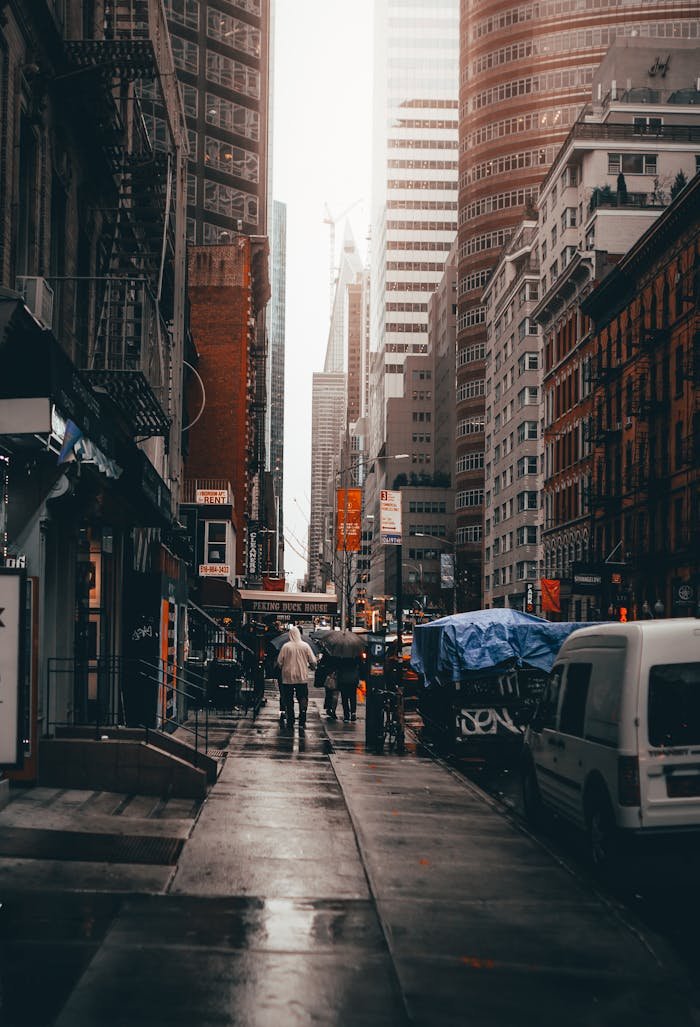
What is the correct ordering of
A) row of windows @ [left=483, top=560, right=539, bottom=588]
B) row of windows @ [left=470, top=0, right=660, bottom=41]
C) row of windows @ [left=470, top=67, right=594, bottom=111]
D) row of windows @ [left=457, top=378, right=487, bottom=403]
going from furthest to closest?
row of windows @ [left=457, top=378, right=487, bottom=403] < row of windows @ [left=470, top=67, right=594, bottom=111] < row of windows @ [left=470, top=0, right=660, bottom=41] < row of windows @ [left=483, top=560, right=539, bottom=588]

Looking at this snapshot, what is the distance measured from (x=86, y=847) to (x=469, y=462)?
4857 inches

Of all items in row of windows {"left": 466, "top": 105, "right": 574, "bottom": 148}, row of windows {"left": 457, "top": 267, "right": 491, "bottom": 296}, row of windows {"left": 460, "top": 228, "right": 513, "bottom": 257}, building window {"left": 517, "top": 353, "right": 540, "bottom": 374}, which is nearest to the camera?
building window {"left": 517, "top": 353, "right": 540, "bottom": 374}

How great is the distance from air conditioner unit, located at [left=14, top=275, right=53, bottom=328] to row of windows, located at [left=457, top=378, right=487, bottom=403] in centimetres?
11626

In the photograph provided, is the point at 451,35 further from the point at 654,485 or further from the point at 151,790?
the point at 151,790

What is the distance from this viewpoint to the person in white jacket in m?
22.0

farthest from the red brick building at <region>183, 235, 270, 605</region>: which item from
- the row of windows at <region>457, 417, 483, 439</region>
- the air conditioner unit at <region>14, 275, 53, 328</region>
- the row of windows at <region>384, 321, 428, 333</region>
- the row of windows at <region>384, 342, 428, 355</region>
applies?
the row of windows at <region>384, 321, 428, 333</region>

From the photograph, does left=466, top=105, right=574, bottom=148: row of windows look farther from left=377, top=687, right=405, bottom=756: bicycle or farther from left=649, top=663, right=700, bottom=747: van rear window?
left=649, top=663, right=700, bottom=747: van rear window

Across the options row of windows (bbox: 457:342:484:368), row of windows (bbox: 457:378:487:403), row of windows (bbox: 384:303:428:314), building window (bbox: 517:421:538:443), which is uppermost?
row of windows (bbox: 384:303:428:314)

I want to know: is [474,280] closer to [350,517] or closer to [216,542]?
[216,542]

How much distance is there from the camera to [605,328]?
6662 cm

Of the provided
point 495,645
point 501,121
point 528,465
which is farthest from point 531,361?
point 495,645

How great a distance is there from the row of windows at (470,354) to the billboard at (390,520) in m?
93.7

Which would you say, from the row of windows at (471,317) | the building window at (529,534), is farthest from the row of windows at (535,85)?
Answer: the building window at (529,534)

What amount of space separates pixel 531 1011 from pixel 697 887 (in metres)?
4.22
